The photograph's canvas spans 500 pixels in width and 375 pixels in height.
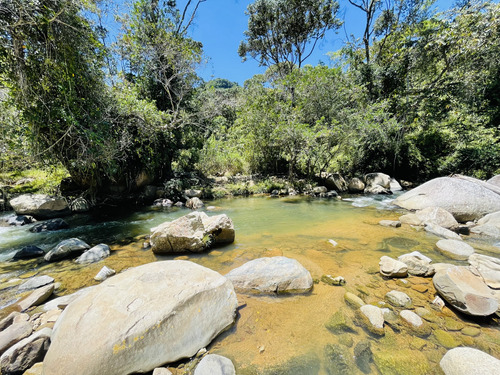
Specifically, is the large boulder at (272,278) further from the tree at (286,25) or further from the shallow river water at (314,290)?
the tree at (286,25)

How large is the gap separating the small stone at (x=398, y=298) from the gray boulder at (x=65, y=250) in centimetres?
613

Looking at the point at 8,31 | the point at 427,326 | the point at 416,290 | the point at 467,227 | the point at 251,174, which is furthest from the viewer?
the point at 251,174

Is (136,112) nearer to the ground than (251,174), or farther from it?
farther from it

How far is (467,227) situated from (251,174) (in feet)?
41.6

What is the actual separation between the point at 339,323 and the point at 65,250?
553cm

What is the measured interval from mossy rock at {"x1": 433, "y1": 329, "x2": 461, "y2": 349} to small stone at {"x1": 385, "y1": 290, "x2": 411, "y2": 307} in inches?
16.0

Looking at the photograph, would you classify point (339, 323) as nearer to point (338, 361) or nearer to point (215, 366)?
point (338, 361)

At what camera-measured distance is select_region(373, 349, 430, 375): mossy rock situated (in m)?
1.80

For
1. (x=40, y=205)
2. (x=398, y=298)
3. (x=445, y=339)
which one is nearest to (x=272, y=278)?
(x=398, y=298)

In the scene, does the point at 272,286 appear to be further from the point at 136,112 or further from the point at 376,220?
the point at 136,112

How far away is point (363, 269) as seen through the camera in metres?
3.58

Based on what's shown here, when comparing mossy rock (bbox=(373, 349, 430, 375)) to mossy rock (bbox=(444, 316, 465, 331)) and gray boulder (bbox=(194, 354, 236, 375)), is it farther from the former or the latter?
gray boulder (bbox=(194, 354, 236, 375))

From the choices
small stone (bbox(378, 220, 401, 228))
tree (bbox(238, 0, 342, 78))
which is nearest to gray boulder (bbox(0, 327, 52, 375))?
small stone (bbox(378, 220, 401, 228))

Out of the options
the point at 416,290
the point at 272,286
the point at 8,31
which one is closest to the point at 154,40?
the point at 8,31
